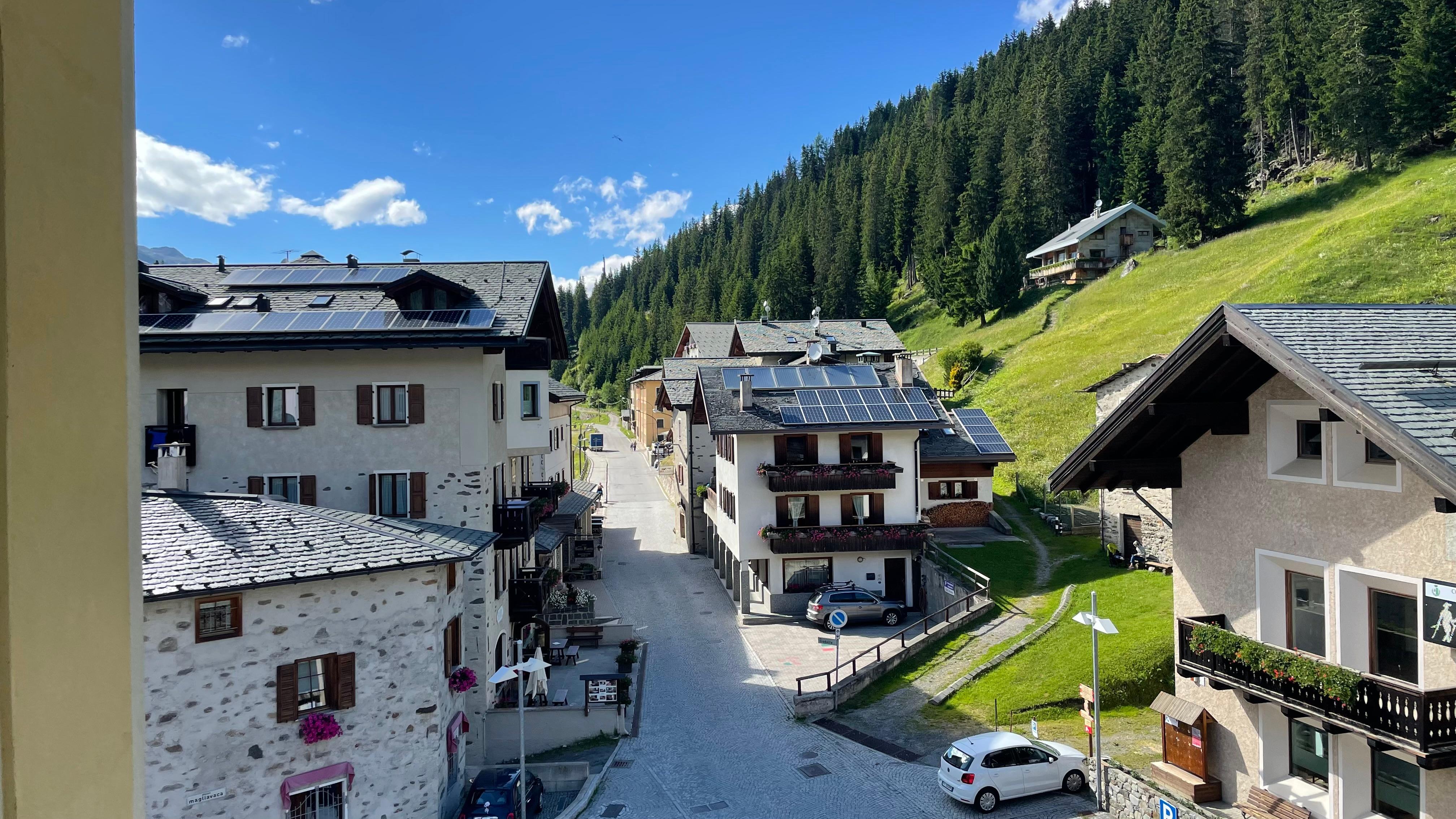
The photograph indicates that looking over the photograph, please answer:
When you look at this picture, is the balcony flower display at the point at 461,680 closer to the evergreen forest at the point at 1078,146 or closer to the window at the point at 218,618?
the window at the point at 218,618

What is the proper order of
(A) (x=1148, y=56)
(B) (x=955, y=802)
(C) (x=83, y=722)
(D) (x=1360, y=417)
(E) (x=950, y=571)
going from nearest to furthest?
(C) (x=83, y=722)
(D) (x=1360, y=417)
(B) (x=955, y=802)
(E) (x=950, y=571)
(A) (x=1148, y=56)

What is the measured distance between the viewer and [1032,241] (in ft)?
325

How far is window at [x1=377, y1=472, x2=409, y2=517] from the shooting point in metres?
22.7

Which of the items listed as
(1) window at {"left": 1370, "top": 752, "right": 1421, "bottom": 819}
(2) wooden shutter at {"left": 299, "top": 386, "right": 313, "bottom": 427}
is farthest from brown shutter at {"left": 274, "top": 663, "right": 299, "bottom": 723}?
(1) window at {"left": 1370, "top": 752, "right": 1421, "bottom": 819}

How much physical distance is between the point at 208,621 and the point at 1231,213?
271ft

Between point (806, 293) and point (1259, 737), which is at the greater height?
point (806, 293)

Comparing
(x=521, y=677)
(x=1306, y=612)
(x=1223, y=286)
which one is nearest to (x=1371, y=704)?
(x=1306, y=612)

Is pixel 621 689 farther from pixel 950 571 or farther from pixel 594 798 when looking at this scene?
pixel 950 571

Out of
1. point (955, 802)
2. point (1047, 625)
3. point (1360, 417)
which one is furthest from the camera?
point (1047, 625)

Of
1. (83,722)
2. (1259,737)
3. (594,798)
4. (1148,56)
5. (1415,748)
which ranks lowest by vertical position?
(594,798)

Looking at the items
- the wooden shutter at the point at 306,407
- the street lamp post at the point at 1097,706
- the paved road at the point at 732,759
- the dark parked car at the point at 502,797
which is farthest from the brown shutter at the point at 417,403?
the street lamp post at the point at 1097,706

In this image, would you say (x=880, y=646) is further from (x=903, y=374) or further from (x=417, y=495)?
(x=417, y=495)

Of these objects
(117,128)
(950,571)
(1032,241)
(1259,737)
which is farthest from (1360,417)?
(1032,241)

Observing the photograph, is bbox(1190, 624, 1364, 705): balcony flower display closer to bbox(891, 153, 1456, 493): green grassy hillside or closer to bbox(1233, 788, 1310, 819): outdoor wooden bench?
bbox(1233, 788, 1310, 819): outdoor wooden bench
